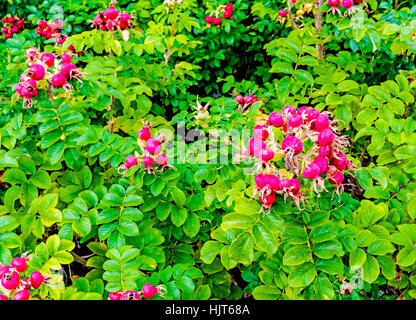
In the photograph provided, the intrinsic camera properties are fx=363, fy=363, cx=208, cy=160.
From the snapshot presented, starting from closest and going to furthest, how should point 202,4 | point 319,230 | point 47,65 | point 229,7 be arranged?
point 319,230 < point 47,65 < point 229,7 < point 202,4

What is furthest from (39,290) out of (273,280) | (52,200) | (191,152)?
(273,280)

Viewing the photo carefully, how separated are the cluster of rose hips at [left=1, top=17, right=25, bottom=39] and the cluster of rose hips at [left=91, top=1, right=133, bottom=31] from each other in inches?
70.6

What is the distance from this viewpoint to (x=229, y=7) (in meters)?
2.69

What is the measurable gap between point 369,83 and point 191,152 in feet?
6.27

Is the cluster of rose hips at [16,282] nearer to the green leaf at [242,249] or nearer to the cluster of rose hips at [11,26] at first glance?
the green leaf at [242,249]

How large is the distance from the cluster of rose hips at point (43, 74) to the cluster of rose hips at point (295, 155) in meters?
0.80

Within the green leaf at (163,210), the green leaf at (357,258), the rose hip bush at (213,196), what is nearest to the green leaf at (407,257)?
the rose hip bush at (213,196)

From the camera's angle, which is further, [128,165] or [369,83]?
[369,83]

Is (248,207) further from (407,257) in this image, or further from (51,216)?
(51,216)

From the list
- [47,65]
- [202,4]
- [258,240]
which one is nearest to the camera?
[258,240]

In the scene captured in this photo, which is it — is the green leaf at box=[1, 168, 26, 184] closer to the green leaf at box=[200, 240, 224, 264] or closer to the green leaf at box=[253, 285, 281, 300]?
the green leaf at box=[200, 240, 224, 264]

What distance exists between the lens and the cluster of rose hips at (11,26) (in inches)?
129

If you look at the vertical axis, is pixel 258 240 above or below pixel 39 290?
above

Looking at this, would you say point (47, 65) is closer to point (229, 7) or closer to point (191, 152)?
point (191, 152)
